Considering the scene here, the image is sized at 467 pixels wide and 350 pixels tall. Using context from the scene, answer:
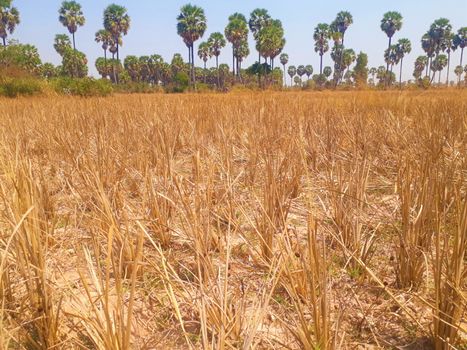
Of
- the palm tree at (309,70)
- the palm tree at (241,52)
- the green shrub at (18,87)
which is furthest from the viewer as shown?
the palm tree at (309,70)

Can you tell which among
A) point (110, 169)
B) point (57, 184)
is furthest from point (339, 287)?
point (57, 184)

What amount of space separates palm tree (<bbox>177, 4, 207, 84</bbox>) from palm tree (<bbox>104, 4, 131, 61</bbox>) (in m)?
7.50

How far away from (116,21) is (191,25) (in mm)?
9891

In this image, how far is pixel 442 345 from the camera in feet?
2.90

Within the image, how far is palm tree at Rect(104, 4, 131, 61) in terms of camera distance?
117 ft

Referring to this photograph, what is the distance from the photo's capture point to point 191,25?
34219 mm

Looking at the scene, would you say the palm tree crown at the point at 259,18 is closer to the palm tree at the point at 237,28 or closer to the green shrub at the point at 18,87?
the palm tree at the point at 237,28

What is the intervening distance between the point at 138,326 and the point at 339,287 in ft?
2.63

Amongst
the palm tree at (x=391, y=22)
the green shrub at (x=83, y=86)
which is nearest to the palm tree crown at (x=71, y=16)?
the green shrub at (x=83, y=86)

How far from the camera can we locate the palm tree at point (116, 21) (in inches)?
1406

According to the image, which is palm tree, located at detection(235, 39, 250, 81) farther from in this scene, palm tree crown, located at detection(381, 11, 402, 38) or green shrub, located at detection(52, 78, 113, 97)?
green shrub, located at detection(52, 78, 113, 97)

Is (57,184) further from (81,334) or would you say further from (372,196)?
(372,196)

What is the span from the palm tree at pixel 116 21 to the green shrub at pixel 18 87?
30.0 m

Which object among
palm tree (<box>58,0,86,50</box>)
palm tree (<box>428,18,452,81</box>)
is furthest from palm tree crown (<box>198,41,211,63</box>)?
palm tree (<box>428,18,452,81</box>)
